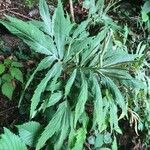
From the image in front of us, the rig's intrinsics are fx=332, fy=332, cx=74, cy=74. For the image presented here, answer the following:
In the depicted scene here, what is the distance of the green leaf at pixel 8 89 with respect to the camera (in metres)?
2.61

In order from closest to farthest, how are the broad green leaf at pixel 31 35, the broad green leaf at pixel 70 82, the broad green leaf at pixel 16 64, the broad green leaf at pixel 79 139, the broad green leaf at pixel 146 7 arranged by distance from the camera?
the broad green leaf at pixel 31 35, the broad green leaf at pixel 70 82, the broad green leaf at pixel 79 139, the broad green leaf at pixel 16 64, the broad green leaf at pixel 146 7

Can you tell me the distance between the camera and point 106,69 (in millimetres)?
2305

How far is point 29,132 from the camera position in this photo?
2402 millimetres

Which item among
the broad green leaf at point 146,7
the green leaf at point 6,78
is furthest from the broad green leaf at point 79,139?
the broad green leaf at point 146,7

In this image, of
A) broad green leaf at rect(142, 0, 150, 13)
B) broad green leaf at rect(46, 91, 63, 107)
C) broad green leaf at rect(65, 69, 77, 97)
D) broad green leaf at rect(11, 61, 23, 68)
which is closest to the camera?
broad green leaf at rect(65, 69, 77, 97)

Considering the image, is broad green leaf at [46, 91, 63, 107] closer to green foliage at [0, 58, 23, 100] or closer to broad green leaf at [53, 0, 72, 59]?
broad green leaf at [53, 0, 72, 59]

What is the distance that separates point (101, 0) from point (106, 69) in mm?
1012

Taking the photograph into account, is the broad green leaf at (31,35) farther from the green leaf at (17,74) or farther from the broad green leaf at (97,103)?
the green leaf at (17,74)

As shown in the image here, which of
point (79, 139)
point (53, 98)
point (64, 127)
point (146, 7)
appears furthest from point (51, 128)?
point (146, 7)

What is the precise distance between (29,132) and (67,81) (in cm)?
48

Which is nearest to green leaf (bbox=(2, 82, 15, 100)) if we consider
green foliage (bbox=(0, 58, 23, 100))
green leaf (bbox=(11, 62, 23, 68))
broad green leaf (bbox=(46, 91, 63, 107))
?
green foliage (bbox=(0, 58, 23, 100))

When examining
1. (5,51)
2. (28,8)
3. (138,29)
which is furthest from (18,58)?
(138,29)

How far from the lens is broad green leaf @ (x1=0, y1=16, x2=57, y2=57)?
2047mm

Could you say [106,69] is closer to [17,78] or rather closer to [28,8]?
[17,78]
